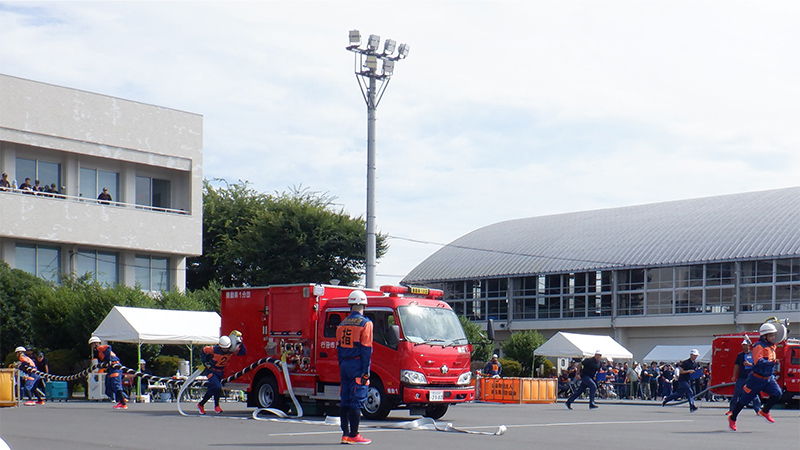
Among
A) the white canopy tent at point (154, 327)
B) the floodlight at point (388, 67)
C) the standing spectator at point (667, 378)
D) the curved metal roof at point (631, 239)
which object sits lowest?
the standing spectator at point (667, 378)

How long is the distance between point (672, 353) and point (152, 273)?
26.6m

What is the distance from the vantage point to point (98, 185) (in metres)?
41.7

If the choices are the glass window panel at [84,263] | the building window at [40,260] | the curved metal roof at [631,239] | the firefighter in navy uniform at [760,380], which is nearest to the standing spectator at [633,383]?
the curved metal roof at [631,239]

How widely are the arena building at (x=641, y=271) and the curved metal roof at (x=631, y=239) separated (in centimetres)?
9

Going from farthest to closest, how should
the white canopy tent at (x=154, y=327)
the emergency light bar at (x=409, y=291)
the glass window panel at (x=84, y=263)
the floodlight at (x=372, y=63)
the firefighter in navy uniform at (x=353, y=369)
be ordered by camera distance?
the glass window panel at (x=84, y=263) → the floodlight at (x=372, y=63) → the white canopy tent at (x=154, y=327) → the emergency light bar at (x=409, y=291) → the firefighter in navy uniform at (x=353, y=369)

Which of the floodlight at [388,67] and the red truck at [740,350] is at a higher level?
the floodlight at [388,67]

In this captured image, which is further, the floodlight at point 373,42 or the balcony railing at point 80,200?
the balcony railing at point 80,200

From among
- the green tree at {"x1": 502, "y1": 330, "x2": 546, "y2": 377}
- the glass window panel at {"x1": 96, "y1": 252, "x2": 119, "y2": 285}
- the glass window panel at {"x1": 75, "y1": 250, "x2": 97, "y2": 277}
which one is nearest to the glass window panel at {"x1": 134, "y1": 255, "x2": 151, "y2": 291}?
the glass window panel at {"x1": 96, "y1": 252, "x2": 119, "y2": 285}

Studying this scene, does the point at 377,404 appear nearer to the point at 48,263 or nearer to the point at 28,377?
the point at 28,377

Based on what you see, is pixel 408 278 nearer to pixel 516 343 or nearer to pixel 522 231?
pixel 522 231

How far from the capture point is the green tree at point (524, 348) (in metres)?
49.9

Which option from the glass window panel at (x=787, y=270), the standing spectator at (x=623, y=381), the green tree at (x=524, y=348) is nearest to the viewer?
the standing spectator at (x=623, y=381)

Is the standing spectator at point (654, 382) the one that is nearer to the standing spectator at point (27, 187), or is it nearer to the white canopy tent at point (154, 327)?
the white canopy tent at point (154, 327)

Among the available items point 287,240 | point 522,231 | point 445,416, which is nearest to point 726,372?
point 445,416
